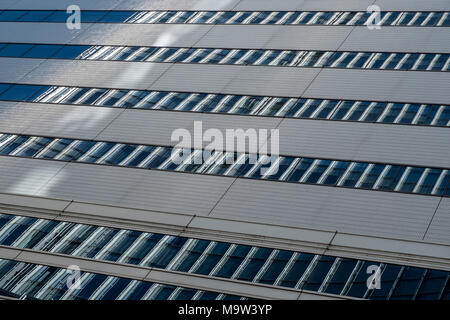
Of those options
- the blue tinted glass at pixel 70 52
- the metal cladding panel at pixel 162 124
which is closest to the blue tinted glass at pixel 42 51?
the blue tinted glass at pixel 70 52

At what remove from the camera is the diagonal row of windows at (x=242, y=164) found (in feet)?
108

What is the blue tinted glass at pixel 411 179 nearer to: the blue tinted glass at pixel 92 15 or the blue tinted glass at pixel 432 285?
the blue tinted glass at pixel 432 285

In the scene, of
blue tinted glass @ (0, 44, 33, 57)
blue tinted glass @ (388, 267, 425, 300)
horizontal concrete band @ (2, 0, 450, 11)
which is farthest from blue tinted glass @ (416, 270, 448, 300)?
blue tinted glass @ (0, 44, 33, 57)

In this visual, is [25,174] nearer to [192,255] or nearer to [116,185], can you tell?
[116,185]

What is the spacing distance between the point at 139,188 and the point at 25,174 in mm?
7124

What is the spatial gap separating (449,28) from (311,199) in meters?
18.5

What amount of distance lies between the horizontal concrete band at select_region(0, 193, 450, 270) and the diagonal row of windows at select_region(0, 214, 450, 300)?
32 cm

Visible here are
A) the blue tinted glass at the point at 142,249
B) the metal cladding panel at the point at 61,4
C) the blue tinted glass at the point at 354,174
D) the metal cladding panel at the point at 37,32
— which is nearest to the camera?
the blue tinted glass at the point at 142,249

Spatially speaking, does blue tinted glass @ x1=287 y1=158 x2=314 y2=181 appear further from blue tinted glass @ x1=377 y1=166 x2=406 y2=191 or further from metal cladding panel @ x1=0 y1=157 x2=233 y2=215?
blue tinted glass @ x1=377 y1=166 x2=406 y2=191

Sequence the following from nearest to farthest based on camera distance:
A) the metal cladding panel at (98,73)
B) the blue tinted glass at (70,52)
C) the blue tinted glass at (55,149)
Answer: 1. the blue tinted glass at (55,149)
2. the metal cladding panel at (98,73)
3. the blue tinted glass at (70,52)

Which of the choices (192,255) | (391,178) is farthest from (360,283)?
(391,178)

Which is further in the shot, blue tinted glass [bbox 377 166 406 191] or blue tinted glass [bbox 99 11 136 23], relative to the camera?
blue tinted glass [bbox 99 11 136 23]

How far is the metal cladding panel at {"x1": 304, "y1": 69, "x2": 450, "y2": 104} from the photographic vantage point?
38594 millimetres

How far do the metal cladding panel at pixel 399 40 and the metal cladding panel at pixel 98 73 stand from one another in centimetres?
1254
